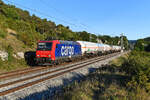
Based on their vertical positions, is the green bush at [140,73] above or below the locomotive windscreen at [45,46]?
below

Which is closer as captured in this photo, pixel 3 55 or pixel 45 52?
pixel 3 55

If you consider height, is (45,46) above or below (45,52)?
above

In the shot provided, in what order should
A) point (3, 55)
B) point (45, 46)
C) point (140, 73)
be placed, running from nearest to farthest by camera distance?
point (140, 73), point (3, 55), point (45, 46)

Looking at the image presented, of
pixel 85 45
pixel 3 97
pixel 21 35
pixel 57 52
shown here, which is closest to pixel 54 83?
pixel 3 97

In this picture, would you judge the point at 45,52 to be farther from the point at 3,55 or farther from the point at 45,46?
the point at 3,55

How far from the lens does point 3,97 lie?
7.13 metres

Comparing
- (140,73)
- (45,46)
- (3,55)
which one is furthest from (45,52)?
(140,73)

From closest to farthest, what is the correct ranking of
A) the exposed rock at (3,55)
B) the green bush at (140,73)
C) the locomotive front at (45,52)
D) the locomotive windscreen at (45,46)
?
the green bush at (140,73) → the exposed rock at (3,55) → the locomotive front at (45,52) → the locomotive windscreen at (45,46)

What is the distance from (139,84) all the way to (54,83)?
5.26m

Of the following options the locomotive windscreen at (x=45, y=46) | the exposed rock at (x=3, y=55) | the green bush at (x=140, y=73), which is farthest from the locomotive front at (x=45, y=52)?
the green bush at (x=140, y=73)

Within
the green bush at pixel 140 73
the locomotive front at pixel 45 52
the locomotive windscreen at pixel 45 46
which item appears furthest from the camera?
the locomotive windscreen at pixel 45 46

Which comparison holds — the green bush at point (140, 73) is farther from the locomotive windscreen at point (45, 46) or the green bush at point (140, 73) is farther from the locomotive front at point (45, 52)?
the locomotive windscreen at point (45, 46)

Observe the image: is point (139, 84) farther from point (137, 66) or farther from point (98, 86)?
A: point (98, 86)

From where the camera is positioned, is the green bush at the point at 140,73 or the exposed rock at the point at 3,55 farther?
the exposed rock at the point at 3,55
